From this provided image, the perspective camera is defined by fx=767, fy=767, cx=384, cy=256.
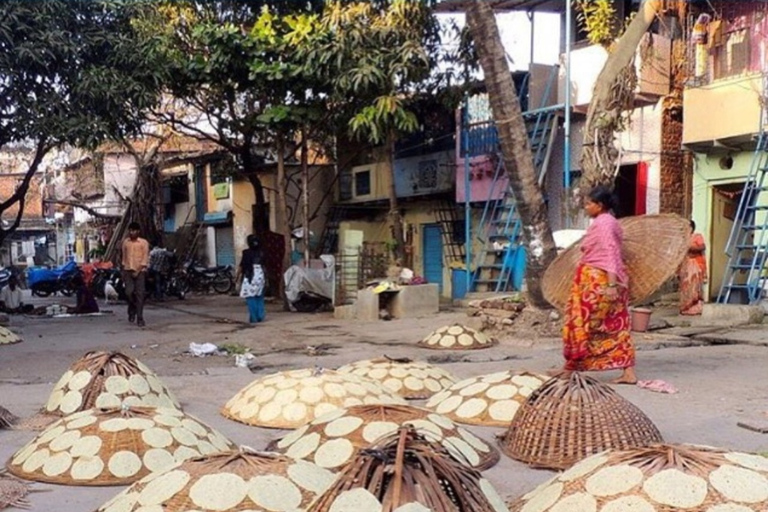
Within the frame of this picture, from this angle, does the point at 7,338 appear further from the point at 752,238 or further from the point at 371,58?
the point at 752,238

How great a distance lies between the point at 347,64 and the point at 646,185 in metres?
5.48

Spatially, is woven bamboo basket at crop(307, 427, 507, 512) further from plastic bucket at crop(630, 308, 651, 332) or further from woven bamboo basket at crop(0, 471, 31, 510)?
plastic bucket at crop(630, 308, 651, 332)

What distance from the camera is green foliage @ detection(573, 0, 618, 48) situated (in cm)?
1282

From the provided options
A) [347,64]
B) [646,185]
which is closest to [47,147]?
[347,64]

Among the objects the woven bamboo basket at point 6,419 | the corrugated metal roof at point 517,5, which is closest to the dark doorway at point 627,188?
the corrugated metal roof at point 517,5

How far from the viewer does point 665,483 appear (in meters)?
2.66

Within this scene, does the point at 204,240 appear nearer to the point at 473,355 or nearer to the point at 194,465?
the point at 473,355

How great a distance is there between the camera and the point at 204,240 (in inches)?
1003

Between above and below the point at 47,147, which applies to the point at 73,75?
above

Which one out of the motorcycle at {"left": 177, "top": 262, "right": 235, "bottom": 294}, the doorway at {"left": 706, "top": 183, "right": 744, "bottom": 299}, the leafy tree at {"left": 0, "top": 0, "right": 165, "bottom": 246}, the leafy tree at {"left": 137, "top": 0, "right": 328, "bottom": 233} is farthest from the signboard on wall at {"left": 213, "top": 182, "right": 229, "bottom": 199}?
the doorway at {"left": 706, "top": 183, "right": 744, "bottom": 299}

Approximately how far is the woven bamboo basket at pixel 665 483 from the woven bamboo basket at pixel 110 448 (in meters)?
1.91

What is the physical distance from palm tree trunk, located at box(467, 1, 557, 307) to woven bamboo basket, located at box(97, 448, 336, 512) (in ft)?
21.4

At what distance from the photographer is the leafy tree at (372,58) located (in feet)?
41.9

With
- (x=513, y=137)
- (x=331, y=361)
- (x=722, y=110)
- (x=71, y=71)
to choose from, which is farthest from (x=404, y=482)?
(x=722, y=110)
